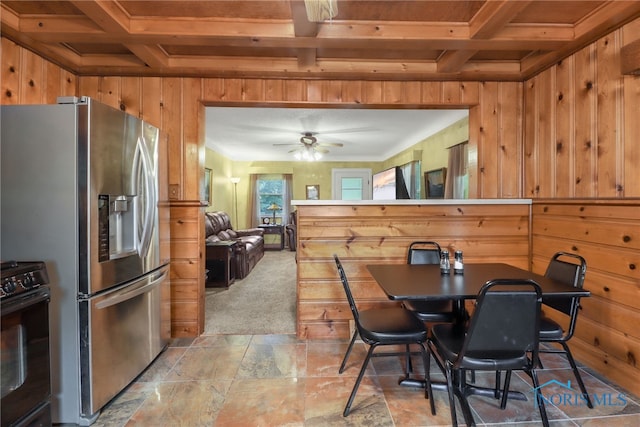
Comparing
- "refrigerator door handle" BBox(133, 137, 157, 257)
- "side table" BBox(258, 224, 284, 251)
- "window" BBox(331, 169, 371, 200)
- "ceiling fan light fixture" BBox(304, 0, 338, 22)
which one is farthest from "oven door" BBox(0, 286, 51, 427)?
"window" BBox(331, 169, 371, 200)

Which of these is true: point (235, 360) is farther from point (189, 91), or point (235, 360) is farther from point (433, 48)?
point (433, 48)

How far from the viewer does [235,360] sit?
2303 mm

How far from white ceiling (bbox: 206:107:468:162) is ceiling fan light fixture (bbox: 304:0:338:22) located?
2377 millimetres

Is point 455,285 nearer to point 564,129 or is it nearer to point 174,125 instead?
point 564,129

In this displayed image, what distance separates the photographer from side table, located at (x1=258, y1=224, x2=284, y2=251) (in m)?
7.81

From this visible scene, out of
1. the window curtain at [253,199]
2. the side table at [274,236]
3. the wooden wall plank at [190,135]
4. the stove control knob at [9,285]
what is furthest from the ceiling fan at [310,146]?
the stove control knob at [9,285]

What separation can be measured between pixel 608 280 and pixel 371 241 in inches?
64.2

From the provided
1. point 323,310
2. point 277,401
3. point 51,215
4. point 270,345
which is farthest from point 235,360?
point 51,215

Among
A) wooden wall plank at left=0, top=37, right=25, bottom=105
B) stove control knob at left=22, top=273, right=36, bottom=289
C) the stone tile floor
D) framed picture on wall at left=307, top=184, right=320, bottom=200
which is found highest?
wooden wall plank at left=0, top=37, right=25, bottom=105

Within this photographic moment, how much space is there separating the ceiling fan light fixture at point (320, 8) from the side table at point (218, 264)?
345 cm

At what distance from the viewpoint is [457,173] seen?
4.15 meters

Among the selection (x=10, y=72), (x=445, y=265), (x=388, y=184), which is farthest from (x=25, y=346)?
(x=388, y=184)

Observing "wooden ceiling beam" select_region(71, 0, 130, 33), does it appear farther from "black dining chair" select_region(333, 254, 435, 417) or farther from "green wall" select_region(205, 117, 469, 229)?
"green wall" select_region(205, 117, 469, 229)

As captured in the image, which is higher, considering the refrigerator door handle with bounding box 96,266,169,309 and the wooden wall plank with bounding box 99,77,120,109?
the wooden wall plank with bounding box 99,77,120,109
